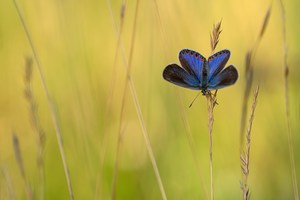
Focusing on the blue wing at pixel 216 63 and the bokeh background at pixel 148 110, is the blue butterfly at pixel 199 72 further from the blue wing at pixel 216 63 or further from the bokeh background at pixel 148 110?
the bokeh background at pixel 148 110

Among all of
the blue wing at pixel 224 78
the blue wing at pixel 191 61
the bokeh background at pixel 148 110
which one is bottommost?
the bokeh background at pixel 148 110

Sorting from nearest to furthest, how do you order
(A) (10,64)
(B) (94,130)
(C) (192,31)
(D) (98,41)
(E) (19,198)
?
1. (E) (19,198)
2. (B) (94,130)
3. (C) (192,31)
4. (A) (10,64)
5. (D) (98,41)

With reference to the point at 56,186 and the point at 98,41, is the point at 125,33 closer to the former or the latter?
the point at 98,41

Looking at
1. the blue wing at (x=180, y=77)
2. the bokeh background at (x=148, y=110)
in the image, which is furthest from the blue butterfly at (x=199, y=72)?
the bokeh background at (x=148, y=110)

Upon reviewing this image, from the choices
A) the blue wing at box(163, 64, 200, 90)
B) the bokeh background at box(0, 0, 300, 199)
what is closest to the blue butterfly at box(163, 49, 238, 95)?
the blue wing at box(163, 64, 200, 90)

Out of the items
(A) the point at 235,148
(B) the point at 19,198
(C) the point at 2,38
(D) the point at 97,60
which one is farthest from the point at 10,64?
(A) the point at 235,148

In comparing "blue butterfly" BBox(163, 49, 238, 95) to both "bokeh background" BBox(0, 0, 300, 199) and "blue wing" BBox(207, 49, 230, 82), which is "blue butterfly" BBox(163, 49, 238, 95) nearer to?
"blue wing" BBox(207, 49, 230, 82)

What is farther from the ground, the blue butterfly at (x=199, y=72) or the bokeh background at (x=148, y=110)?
the blue butterfly at (x=199, y=72)
